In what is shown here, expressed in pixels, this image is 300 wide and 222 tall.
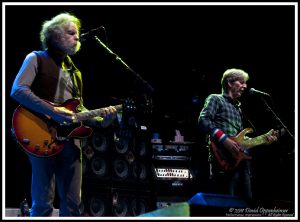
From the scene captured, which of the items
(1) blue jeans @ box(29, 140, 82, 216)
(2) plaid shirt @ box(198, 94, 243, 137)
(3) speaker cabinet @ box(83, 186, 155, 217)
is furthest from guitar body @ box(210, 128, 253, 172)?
(1) blue jeans @ box(29, 140, 82, 216)

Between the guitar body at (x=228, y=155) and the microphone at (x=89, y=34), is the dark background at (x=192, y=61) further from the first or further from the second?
the microphone at (x=89, y=34)

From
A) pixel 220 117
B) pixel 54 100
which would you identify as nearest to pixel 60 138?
pixel 54 100

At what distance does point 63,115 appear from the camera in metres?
3.65

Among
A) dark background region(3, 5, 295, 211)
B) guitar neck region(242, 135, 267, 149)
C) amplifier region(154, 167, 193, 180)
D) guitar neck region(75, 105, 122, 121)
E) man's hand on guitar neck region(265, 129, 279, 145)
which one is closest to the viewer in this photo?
guitar neck region(75, 105, 122, 121)

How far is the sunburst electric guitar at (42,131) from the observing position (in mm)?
3555

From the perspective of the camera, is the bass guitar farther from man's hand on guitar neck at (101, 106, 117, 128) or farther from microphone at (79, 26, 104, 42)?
microphone at (79, 26, 104, 42)

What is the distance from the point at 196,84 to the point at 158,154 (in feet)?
6.25

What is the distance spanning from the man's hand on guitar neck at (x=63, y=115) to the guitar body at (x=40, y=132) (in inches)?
1.3

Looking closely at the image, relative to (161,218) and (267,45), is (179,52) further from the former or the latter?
(161,218)

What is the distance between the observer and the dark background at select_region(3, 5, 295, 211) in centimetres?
642

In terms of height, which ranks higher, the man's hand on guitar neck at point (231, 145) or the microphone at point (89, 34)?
the microphone at point (89, 34)

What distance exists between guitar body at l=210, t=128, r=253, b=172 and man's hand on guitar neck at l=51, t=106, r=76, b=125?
2.25 meters

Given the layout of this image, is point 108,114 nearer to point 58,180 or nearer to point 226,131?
point 58,180

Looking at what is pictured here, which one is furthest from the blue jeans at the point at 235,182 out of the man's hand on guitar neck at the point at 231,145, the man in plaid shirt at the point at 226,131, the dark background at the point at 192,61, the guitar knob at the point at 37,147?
the guitar knob at the point at 37,147
